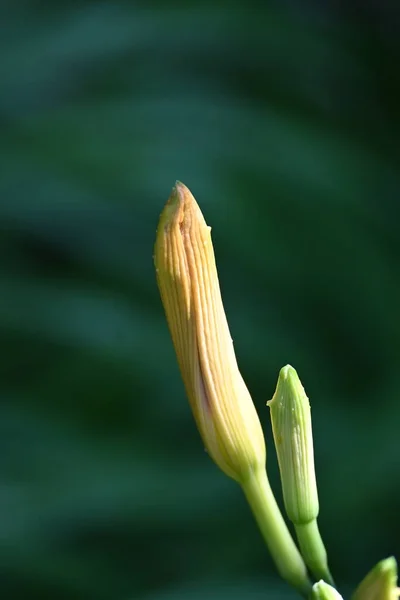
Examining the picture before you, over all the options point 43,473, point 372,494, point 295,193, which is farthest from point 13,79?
point 372,494

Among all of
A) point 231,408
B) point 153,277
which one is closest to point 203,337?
point 231,408

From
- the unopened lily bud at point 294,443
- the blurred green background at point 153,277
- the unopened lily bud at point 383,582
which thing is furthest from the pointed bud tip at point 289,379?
the blurred green background at point 153,277

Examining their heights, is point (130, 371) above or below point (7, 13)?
below

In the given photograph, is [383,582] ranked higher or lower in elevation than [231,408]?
lower

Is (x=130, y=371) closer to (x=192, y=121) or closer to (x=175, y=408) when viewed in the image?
(x=175, y=408)

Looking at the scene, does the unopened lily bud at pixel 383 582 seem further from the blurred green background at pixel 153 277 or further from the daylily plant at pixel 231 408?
the blurred green background at pixel 153 277

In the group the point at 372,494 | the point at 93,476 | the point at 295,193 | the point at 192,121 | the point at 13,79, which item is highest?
the point at 13,79

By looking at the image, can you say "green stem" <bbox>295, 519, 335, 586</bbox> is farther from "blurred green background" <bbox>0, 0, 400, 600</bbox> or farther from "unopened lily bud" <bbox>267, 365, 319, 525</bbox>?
"blurred green background" <bbox>0, 0, 400, 600</bbox>

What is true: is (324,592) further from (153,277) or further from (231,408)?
(153,277)
